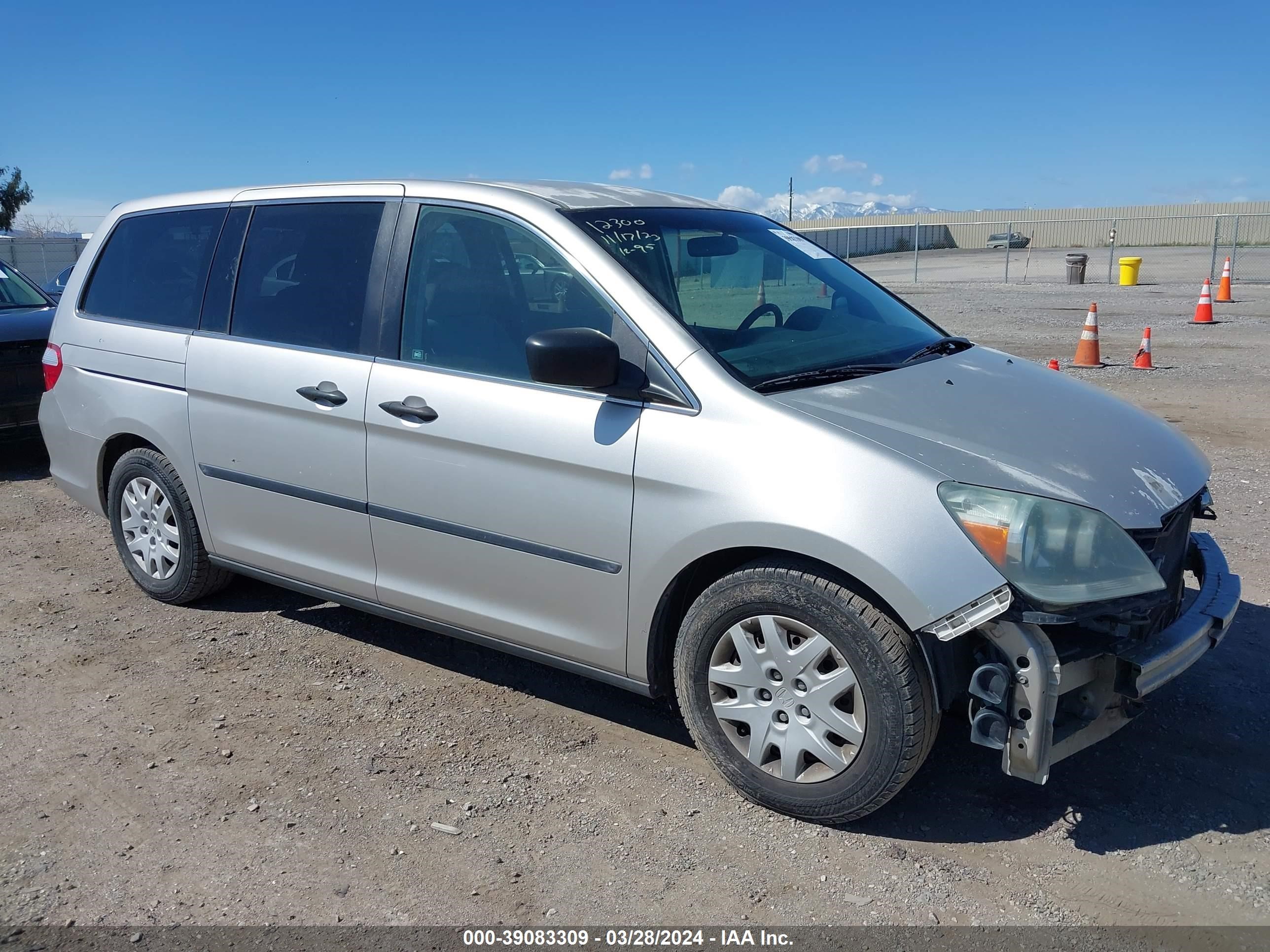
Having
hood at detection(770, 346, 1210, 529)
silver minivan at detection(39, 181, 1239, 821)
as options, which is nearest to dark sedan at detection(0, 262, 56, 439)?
silver minivan at detection(39, 181, 1239, 821)

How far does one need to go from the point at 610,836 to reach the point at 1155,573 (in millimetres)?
1766

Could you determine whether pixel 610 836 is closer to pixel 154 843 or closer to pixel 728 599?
pixel 728 599

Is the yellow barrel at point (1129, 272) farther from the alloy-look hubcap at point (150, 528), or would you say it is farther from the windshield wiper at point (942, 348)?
the alloy-look hubcap at point (150, 528)

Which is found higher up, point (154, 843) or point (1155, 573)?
point (1155, 573)

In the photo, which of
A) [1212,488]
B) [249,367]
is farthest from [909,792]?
[1212,488]

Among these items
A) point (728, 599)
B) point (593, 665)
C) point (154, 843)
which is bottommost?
point (154, 843)

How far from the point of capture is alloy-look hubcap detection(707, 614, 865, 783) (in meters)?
3.11

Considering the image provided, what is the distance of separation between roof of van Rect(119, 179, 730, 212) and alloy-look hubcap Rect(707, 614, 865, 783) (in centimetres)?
171

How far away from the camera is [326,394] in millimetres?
4105

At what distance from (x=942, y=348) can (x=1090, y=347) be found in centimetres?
922

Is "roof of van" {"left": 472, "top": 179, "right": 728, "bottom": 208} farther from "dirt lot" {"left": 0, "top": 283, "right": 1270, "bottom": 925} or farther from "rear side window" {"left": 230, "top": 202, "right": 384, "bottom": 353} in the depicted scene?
"dirt lot" {"left": 0, "top": 283, "right": 1270, "bottom": 925}

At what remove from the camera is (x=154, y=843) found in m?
3.25

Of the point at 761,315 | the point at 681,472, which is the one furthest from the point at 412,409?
the point at 761,315

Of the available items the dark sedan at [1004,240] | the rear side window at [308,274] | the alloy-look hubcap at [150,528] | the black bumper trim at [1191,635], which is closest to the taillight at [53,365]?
the alloy-look hubcap at [150,528]
